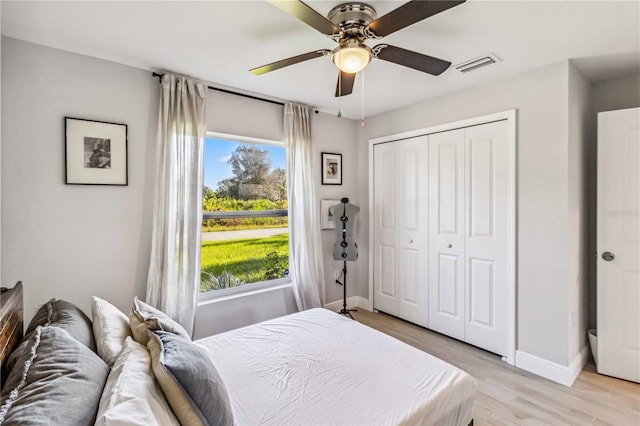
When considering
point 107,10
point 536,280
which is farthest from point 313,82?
point 536,280

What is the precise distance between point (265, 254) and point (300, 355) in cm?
178

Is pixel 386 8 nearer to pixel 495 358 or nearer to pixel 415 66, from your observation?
pixel 415 66

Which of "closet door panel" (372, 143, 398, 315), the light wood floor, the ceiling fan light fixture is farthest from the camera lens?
"closet door panel" (372, 143, 398, 315)

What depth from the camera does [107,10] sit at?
1.74m

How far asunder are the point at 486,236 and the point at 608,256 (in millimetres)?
881

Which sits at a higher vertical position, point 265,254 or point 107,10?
point 107,10

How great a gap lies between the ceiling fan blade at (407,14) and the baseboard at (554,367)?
2713 millimetres

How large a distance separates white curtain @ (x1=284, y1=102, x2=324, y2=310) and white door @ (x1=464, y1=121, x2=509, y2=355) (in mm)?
1596

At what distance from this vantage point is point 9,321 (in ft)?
3.93

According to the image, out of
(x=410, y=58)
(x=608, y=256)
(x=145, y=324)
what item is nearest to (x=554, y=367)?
(x=608, y=256)

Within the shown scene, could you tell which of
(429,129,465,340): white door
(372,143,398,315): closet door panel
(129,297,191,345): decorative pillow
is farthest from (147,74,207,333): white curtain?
(429,129,465,340): white door

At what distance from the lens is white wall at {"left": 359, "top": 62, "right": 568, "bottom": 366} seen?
7.78ft

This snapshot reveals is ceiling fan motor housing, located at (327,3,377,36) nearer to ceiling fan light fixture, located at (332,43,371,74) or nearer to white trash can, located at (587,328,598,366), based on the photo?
ceiling fan light fixture, located at (332,43,371,74)

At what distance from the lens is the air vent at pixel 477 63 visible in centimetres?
230
